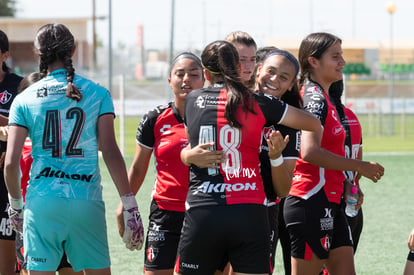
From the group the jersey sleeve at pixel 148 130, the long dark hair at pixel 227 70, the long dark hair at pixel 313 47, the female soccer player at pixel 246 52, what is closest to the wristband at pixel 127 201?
the long dark hair at pixel 227 70

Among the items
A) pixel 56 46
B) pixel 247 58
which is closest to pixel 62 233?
pixel 56 46

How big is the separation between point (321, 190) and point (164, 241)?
1158 mm

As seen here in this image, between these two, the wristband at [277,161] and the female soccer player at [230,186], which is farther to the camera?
the wristband at [277,161]

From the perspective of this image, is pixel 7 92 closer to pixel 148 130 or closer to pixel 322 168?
pixel 148 130

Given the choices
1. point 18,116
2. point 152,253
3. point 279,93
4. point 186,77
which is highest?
point 186,77

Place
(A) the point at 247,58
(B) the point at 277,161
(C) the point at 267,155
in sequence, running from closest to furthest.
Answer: (B) the point at 277,161 < (C) the point at 267,155 < (A) the point at 247,58

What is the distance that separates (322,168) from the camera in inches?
210

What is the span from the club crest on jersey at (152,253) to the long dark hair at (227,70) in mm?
A: 1534

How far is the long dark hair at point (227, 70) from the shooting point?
4070 millimetres

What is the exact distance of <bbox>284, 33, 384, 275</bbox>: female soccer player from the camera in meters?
5.25

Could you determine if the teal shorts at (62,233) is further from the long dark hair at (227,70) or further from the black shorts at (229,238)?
the long dark hair at (227,70)

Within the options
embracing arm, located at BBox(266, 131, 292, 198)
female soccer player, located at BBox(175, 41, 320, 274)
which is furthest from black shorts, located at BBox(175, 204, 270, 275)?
embracing arm, located at BBox(266, 131, 292, 198)

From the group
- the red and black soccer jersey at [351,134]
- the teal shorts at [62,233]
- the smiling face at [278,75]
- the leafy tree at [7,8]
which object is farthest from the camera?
the leafy tree at [7,8]

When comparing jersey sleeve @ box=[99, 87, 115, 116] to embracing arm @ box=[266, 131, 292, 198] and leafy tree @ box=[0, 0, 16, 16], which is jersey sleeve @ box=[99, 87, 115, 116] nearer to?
embracing arm @ box=[266, 131, 292, 198]
